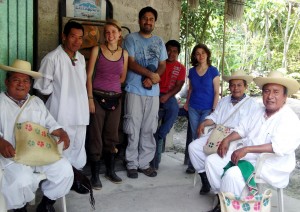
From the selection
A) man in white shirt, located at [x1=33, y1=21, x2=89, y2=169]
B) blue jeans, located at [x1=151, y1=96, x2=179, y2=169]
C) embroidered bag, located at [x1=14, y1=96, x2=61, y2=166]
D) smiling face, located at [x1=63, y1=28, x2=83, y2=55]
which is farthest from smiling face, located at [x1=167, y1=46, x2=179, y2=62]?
embroidered bag, located at [x1=14, y1=96, x2=61, y2=166]

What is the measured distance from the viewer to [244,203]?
9.53ft

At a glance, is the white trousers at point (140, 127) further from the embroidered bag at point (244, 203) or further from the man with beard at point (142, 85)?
the embroidered bag at point (244, 203)

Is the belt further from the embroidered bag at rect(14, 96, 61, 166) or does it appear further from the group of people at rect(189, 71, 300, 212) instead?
the group of people at rect(189, 71, 300, 212)

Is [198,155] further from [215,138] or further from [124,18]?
[124,18]

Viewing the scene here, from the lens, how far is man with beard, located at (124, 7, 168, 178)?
4531mm

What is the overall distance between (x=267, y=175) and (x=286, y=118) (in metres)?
0.55

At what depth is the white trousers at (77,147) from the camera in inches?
161

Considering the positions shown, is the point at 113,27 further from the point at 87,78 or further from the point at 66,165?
the point at 66,165

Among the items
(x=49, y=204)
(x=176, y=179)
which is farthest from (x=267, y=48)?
(x=49, y=204)

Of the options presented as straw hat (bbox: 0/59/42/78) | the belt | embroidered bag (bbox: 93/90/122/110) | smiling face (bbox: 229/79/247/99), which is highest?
straw hat (bbox: 0/59/42/78)

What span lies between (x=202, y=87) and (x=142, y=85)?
821 mm

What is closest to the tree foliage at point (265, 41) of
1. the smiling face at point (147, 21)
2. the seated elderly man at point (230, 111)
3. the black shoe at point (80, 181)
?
the smiling face at point (147, 21)

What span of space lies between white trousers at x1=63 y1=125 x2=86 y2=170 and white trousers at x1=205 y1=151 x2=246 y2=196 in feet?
4.63

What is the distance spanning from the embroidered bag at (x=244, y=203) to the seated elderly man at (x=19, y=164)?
1368mm
